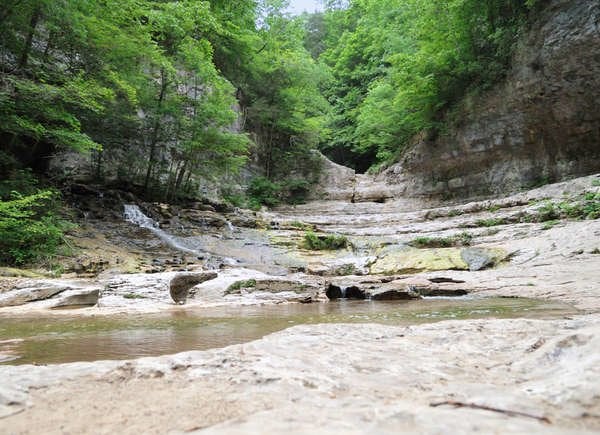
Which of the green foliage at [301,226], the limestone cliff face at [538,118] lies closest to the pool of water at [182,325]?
the green foliage at [301,226]

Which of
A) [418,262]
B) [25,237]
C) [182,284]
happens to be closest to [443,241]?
[418,262]

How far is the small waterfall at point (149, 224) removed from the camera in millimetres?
11664

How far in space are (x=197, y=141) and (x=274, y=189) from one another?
7570 mm

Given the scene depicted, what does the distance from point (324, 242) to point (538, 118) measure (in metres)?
9.00

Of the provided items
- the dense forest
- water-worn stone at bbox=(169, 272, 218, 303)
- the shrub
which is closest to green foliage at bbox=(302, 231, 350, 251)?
the dense forest

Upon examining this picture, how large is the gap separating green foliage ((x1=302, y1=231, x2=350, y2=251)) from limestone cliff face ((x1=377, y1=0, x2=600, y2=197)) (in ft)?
22.4

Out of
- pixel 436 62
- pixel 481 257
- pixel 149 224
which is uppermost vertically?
pixel 436 62

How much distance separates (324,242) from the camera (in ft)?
39.8

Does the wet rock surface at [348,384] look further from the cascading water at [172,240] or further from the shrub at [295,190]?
the shrub at [295,190]

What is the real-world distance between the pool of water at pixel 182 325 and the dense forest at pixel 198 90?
460 centimetres

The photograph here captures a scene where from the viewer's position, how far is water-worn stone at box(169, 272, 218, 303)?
6.29 meters

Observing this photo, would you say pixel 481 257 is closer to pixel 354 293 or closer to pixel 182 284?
pixel 354 293

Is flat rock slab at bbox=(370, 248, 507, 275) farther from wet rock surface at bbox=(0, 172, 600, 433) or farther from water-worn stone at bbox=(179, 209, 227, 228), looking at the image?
water-worn stone at bbox=(179, 209, 227, 228)

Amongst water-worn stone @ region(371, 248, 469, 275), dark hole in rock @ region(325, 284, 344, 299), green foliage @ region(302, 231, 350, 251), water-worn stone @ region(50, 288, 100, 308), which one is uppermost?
green foliage @ region(302, 231, 350, 251)
